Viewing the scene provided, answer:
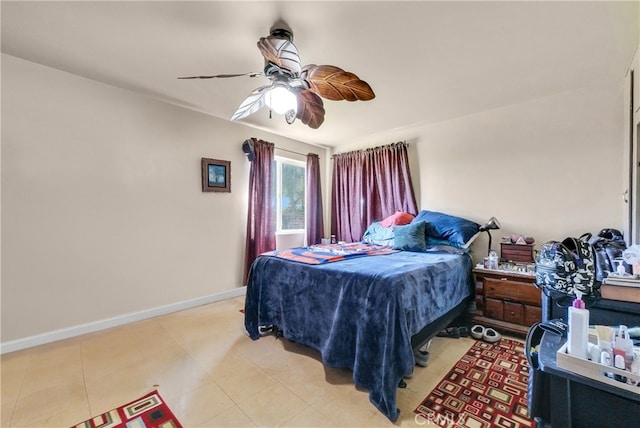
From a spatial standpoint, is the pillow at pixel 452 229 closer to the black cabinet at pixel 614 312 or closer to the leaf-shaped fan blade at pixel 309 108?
the black cabinet at pixel 614 312

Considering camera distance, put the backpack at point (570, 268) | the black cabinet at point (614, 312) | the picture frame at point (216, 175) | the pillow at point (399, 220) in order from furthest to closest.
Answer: the pillow at point (399, 220)
the picture frame at point (216, 175)
the black cabinet at point (614, 312)
the backpack at point (570, 268)

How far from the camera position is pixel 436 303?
2.07 meters

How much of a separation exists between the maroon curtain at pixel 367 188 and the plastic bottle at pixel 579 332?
287cm

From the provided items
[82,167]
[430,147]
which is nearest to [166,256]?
[82,167]

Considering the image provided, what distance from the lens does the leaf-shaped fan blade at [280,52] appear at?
5.29 feet

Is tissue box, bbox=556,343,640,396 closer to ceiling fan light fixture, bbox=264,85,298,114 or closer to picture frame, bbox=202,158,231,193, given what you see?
ceiling fan light fixture, bbox=264,85,298,114

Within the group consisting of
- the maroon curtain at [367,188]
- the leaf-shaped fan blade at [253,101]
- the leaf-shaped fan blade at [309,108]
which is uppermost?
the leaf-shaped fan blade at [253,101]

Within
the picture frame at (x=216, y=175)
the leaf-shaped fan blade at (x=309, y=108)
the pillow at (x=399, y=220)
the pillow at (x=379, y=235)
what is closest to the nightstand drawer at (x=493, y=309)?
the pillow at (x=379, y=235)

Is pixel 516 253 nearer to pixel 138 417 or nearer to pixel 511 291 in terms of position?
pixel 511 291

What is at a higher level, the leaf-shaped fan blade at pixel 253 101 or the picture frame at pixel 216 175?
the leaf-shaped fan blade at pixel 253 101

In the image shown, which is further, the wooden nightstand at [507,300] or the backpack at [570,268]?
the wooden nightstand at [507,300]

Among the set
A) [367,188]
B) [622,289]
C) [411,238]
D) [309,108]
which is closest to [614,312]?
[622,289]

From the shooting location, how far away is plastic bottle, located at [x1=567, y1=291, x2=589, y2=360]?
867mm

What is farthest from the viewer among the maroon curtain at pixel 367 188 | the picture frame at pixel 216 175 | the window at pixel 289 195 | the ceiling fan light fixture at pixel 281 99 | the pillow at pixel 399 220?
the window at pixel 289 195
